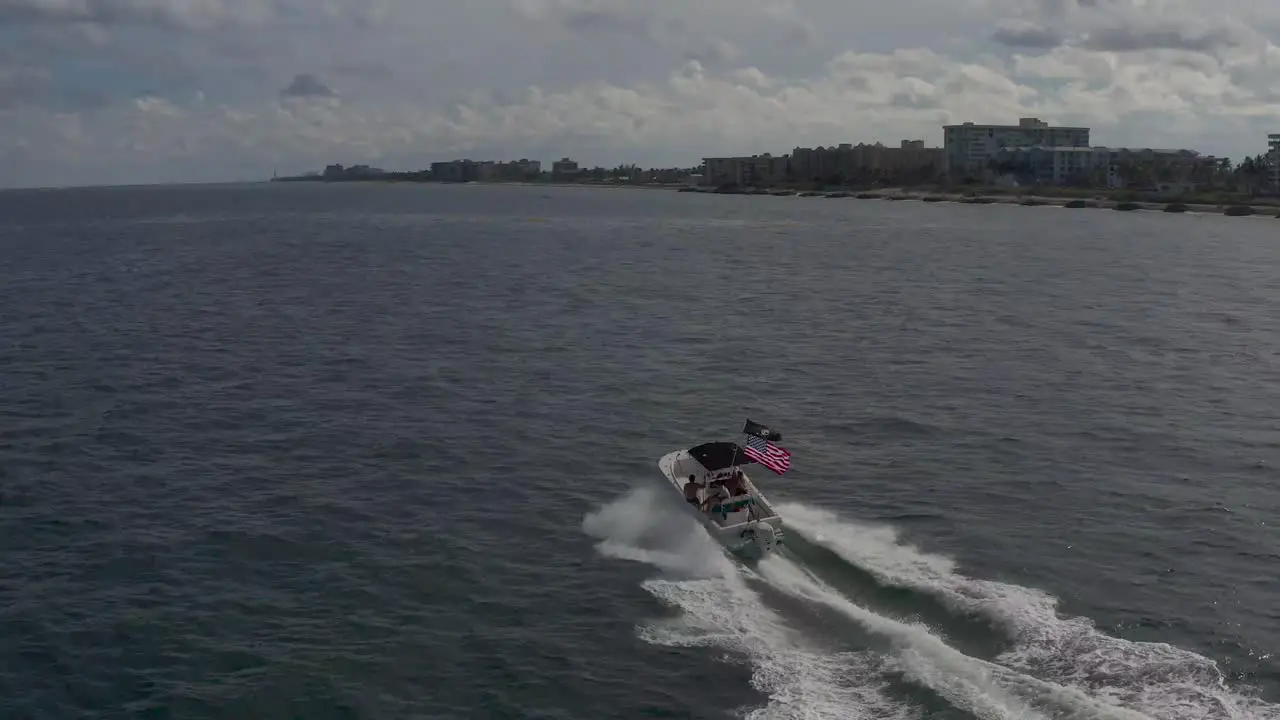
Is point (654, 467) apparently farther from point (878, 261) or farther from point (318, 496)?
point (878, 261)

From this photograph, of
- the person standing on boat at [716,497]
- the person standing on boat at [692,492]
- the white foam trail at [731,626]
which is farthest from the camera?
the person standing on boat at [692,492]

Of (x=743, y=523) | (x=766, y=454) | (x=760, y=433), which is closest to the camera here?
(x=743, y=523)

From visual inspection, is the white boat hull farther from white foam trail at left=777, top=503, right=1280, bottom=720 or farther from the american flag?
white foam trail at left=777, top=503, right=1280, bottom=720

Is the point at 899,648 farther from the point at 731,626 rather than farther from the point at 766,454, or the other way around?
the point at 766,454

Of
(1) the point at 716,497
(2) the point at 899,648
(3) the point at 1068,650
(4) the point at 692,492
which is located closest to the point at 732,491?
(1) the point at 716,497

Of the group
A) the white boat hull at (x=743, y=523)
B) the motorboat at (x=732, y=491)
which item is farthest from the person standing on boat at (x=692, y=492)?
the white boat hull at (x=743, y=523)

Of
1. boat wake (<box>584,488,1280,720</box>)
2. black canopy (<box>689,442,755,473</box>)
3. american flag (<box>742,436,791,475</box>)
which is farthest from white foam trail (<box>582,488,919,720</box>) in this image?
american flag (<box>742,436,791,475</box>)

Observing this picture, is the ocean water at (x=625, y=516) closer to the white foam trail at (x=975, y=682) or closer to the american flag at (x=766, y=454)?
the white foam trail at (x=975, y=682)
